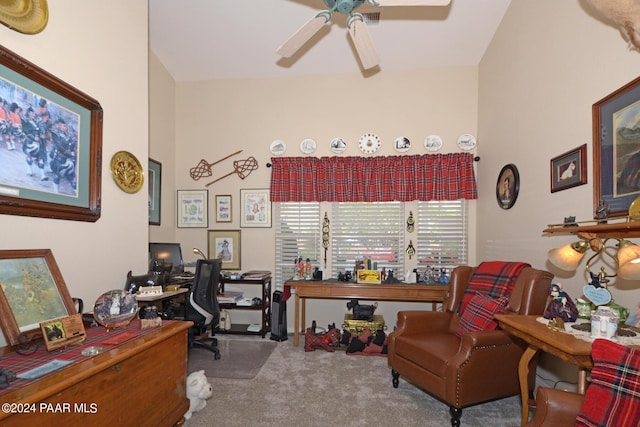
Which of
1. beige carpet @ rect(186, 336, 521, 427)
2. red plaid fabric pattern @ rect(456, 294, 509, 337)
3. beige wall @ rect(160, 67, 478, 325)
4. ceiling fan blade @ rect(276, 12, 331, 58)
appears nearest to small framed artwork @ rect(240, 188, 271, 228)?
beige wall @ rect(160, 67, 478, 325)

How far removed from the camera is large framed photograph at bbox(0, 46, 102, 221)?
1.69 meters

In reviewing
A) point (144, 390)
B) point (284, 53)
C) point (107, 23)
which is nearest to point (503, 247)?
point (284, 53)

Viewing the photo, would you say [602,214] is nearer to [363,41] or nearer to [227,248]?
[363,41]

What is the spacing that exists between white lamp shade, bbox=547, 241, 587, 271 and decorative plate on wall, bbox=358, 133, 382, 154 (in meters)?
2.87

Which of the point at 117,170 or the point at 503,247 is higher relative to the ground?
the point at 117,170

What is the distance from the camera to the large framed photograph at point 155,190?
4.32 meters

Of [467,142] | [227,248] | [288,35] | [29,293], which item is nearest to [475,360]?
[29,293]

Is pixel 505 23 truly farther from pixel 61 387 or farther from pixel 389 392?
pixel 61 387

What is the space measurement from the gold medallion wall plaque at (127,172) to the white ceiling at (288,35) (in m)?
2.15

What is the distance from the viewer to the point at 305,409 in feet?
8.36

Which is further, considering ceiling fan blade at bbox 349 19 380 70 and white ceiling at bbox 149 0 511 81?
white ceiling at bbox 149 0 511 81

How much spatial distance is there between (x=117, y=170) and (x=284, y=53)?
1683mm

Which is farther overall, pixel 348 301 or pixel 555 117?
pixel 348 301

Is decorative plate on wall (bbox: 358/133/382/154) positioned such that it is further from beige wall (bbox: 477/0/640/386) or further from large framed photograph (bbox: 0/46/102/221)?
large framed photograph (bbox: 0/46/102/221)
